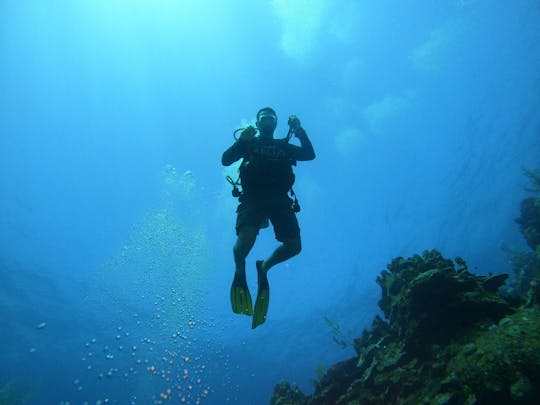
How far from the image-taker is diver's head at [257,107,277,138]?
6.30m

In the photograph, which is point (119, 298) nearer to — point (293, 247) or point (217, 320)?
point (217, 320)

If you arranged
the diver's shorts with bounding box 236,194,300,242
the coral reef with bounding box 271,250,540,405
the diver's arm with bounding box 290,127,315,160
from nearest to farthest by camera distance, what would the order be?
1. the coral reef with bounding box 271,250,540,405
2. the diver's shorts with bounding box 236,194,300,242
3. the diver's arm with bounding box 290,127,315,160

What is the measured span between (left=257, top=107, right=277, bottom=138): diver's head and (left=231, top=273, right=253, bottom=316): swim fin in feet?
9.24

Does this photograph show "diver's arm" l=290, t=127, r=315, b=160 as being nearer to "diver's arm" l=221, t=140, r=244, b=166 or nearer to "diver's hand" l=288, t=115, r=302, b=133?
"diver's hand" l=288, t=115, r=302, b=133

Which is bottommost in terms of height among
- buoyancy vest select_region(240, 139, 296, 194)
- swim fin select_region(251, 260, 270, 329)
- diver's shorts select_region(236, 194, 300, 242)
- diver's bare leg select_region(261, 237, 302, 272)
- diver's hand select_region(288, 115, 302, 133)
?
swim fin select_region(251, 260, 270, 329)

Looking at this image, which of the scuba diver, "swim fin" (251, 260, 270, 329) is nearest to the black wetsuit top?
the scuba diver

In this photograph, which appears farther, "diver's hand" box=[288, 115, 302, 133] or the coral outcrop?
"diver's hand" box=[288, 115, 302, 133]

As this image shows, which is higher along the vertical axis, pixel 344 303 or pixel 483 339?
pixel 344 303

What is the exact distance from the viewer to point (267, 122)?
631 centimetres

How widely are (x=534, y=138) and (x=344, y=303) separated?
32094mm

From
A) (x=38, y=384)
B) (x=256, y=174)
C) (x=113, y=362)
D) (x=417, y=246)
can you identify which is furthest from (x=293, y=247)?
(x=38, y=384)

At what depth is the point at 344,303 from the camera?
158 ft

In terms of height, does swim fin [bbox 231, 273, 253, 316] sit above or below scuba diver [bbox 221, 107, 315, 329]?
below

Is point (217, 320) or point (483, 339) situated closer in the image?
point (483, 339)
